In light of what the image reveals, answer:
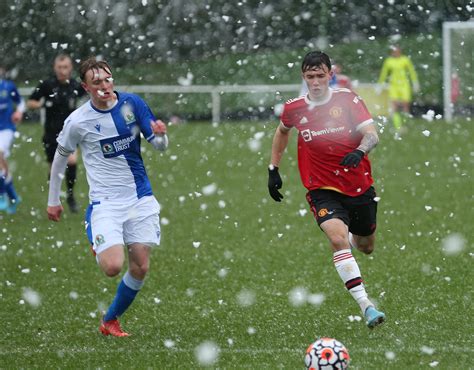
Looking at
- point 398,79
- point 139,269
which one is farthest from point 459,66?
point 139,269

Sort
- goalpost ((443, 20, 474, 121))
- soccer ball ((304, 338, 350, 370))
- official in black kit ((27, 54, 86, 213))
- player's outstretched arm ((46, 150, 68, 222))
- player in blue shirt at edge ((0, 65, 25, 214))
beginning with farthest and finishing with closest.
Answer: goalpost ((443, 20, 474, 121)) < player in blue shirt at edge ((0, 65, 25, 214)) < official in black kit ((27, 54, 86, 213)) < player's outstretched arm ((46, 150, 68, 222)) < soccer ball ((304, 338, 350, 370))

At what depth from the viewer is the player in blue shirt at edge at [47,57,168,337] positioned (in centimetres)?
680

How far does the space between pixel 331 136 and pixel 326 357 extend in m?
2.12

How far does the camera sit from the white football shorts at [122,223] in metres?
6.80

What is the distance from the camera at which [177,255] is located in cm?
1048

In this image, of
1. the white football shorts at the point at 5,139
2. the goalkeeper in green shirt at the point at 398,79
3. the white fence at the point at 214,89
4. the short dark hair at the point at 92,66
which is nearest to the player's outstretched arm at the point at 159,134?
the short dark hair at the point at 92,66

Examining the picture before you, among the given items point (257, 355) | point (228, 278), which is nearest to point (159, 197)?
point (228, 278)

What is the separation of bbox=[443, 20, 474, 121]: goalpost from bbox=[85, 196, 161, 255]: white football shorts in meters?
22.9

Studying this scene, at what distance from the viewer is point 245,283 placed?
349 inches

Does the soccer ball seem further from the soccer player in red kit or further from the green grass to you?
the soccer player in red kit

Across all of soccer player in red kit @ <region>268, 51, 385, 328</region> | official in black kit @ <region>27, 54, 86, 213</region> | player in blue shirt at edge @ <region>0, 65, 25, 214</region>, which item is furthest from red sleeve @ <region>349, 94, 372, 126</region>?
player in blue shirt at edge @ <region>0, 65, 25, 214</region>

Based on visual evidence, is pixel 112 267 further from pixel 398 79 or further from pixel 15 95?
pixel 398 79

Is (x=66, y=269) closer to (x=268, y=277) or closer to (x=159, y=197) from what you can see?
(x=268, y=277)

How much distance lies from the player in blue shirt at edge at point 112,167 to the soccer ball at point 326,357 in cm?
176
